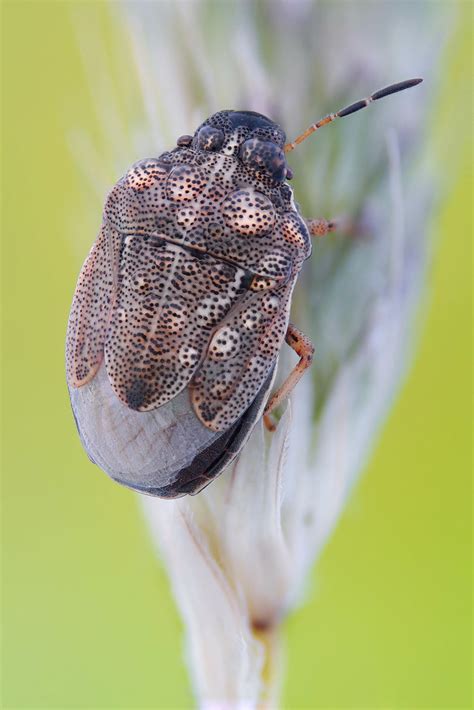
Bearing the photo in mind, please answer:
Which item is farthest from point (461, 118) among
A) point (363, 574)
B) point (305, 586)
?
point (363, 574)

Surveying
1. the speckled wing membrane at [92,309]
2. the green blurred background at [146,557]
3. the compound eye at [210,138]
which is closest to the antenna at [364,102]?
the compound eye at [210,138]

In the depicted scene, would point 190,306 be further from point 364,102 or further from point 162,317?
point 364,102

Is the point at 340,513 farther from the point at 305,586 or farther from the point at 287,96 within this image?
the point at 287,96

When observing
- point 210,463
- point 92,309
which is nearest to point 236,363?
point 210,463

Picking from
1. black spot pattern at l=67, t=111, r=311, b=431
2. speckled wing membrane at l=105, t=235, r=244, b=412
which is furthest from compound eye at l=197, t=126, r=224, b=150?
speckled wing membrane at l=105, t=235, r=244, b=412

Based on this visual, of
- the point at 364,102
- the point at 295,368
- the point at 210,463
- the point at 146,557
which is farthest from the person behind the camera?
the point at 146,557

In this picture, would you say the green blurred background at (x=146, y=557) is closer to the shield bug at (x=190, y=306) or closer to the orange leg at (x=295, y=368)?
the shield bug at (x=190, y=306)
